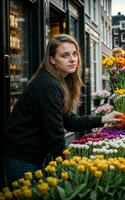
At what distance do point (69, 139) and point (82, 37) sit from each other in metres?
2.48

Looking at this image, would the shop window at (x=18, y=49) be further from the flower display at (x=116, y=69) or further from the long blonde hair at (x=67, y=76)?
the long blonde hair at (x=67, y=76)

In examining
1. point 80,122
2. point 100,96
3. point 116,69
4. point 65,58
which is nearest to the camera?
point 65,58

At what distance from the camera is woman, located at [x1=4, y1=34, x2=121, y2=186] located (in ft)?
9.09

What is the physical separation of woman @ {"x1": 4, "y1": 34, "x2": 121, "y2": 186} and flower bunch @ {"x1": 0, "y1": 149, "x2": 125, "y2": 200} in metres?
0.34

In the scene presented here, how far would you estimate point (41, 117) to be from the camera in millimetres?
2785

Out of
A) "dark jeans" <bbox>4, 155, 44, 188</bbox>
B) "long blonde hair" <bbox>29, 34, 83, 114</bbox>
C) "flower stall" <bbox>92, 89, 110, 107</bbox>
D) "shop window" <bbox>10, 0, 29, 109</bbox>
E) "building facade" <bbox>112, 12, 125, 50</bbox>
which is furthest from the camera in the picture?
"building facade" <bbox>112, 12, 125, 50</bbox>

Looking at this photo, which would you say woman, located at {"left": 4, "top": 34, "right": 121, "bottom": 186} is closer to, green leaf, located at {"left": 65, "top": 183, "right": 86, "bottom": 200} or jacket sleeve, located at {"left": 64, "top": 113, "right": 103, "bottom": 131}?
jacket sleeve, located at {"left": 64, "top": 113, "right": 103, "bottom": 131}

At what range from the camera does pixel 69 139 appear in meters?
8.47

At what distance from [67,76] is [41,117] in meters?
0.66

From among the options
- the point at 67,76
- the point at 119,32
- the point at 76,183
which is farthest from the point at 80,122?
the point at 119,32

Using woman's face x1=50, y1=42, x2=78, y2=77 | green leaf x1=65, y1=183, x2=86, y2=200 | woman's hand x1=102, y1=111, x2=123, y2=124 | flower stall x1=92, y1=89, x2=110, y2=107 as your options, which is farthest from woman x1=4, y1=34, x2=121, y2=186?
flower stall x1=92, y1=89, x2=110, y2=107

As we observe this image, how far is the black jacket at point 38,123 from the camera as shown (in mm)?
2760

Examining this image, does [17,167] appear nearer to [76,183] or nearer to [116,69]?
[76,183]

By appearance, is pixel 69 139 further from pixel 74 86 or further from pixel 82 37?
pixel 74 86
